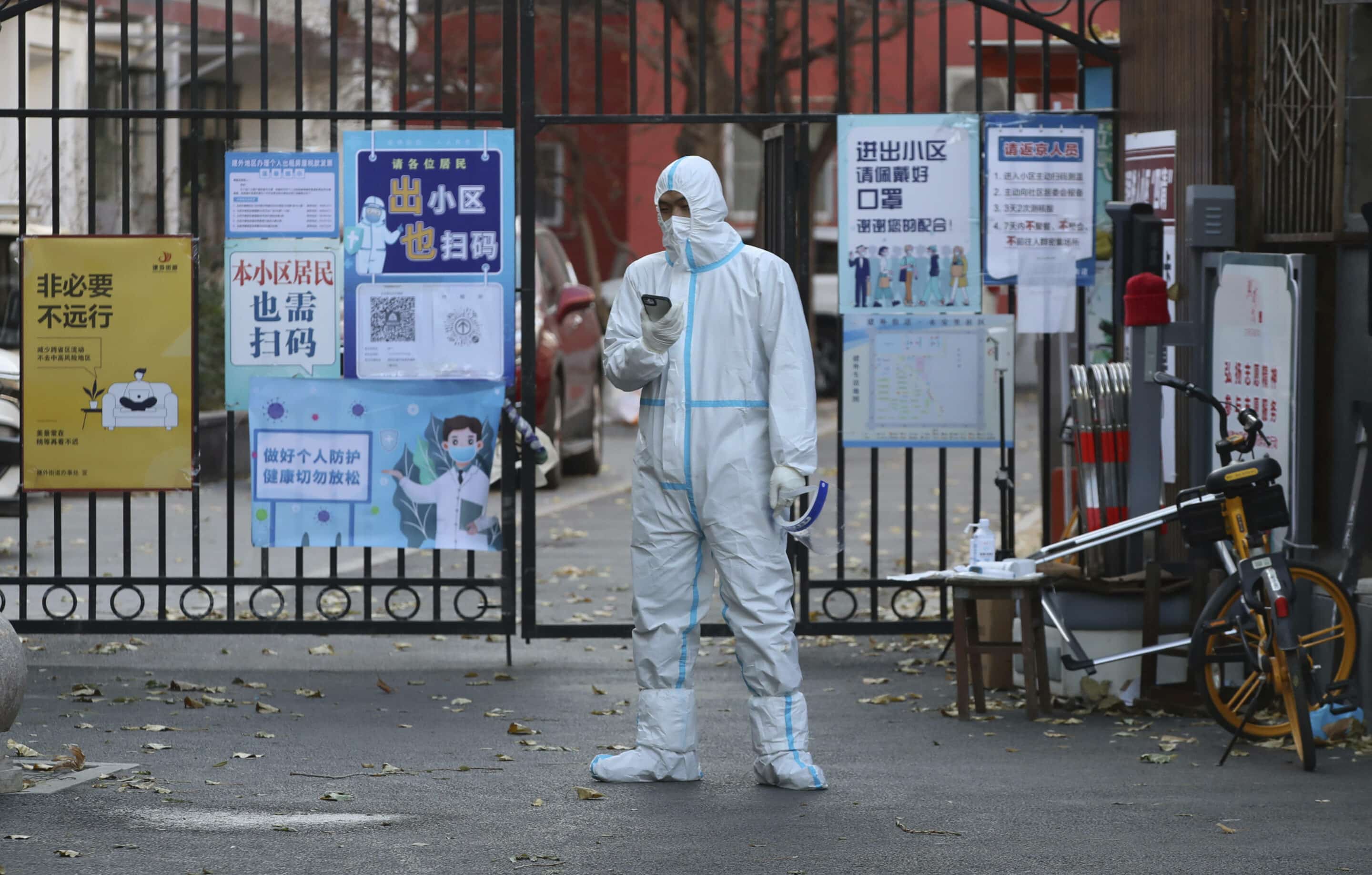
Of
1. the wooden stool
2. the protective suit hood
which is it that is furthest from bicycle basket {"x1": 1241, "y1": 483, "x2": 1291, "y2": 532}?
the protective suit hood

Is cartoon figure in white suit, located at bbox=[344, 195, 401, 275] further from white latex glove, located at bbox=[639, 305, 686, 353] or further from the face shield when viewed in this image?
white latex glove, located at bbox=[639, 305, 686, 353]

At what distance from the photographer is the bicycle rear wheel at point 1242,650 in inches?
264

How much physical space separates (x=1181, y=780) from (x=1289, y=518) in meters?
1.15

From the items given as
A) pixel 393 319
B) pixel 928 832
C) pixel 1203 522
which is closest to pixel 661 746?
pixel 928 832

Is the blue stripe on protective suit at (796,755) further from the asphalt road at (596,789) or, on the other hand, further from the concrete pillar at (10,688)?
the concrete pillar at (10,688)

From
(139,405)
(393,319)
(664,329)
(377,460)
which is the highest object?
(393,319)

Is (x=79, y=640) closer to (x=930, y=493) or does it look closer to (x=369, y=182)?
(x=369, y=182)

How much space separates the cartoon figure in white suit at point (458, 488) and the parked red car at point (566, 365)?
640 cm

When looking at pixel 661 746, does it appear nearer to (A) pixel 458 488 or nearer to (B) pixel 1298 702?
(B) pixel 1298 702

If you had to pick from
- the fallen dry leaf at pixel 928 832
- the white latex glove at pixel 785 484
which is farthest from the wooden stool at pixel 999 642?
the fallen dry leaf at pixel 928 832

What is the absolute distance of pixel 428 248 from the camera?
8281mm

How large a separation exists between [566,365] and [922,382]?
7.94m

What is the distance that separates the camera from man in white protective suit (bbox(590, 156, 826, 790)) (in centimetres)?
618

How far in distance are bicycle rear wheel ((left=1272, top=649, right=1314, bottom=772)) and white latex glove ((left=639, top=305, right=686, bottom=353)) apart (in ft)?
7.22
